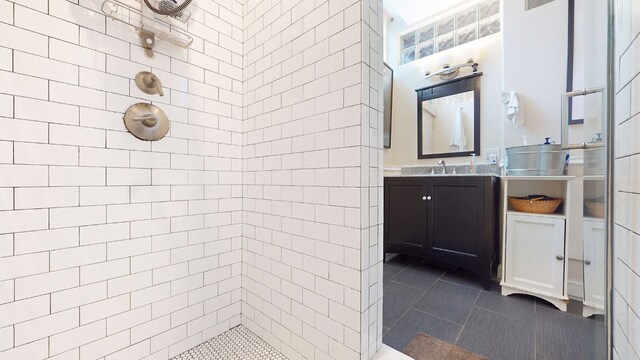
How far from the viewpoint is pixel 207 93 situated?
1294 millimetres

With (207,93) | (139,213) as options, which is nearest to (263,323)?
(139,213)

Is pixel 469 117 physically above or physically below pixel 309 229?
above

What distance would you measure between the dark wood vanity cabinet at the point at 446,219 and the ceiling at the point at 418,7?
73.5 inches

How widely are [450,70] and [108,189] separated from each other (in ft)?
9.65

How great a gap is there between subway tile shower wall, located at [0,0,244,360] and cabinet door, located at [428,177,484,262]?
68.9 inches

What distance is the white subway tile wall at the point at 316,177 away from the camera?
3.08ft

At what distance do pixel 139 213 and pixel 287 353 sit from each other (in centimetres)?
99

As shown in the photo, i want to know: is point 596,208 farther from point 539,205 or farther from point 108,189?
point 108,189

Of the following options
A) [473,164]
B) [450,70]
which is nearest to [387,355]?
[473,164]

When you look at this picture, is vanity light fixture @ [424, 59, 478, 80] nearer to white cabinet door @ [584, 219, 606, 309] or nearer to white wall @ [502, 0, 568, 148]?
white wall @ [502, 0, 568, 148]

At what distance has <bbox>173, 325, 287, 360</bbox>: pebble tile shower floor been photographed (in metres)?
1.19

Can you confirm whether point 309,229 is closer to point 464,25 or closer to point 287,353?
point 287,353

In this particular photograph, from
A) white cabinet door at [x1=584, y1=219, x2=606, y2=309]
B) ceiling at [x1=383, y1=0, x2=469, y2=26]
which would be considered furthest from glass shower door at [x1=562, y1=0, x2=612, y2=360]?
ceiling at [x1=383, y1=0, x2=469, y2=26]

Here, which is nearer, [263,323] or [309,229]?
[309,229]
